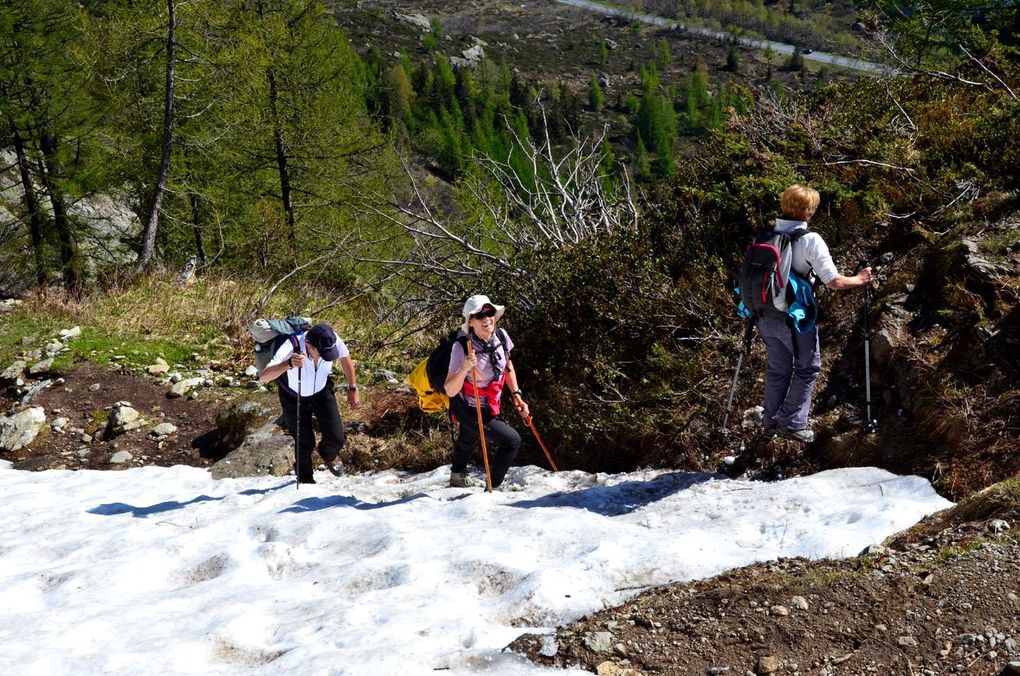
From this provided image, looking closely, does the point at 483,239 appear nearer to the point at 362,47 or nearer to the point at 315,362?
the point at 315,362

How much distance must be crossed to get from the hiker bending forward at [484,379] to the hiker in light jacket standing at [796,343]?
1867mm

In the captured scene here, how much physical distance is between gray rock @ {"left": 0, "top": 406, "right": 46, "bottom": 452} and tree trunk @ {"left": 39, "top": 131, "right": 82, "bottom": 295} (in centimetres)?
1069

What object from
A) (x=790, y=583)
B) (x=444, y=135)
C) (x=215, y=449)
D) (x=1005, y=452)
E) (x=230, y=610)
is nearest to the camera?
(x=790, y=583)

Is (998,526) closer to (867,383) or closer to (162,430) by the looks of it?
(867,383)

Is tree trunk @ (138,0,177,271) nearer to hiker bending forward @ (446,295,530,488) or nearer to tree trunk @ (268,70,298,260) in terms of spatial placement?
tree trunk @ (268,70,298,260)

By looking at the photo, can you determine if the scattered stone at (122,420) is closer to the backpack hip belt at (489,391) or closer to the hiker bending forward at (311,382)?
the hiker bending forward at (311,382)

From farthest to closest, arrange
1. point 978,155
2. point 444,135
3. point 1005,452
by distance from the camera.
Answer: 1. point 444,135
2. point 978,155
3. point 1005,452

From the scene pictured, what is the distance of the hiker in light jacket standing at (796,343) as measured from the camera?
17.2 feet

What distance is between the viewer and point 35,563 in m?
5.93

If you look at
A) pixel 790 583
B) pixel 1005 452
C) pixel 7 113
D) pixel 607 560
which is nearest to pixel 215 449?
pixel 607 560

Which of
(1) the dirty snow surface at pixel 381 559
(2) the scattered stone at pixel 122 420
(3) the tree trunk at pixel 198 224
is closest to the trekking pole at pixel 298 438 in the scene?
(1) the dirty snow surface at pixel 381 559

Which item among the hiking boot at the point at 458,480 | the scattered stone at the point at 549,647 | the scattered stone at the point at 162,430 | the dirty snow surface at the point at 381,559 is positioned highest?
the scattered stone at the point at 549,647

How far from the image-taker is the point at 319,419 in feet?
22.9

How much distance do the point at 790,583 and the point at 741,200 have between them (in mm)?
4864
